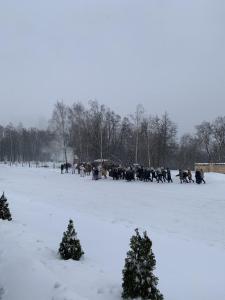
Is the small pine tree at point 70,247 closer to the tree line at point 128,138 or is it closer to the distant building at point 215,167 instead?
the distant building at point 215,167

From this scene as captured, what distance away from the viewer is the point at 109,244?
46.7 ft

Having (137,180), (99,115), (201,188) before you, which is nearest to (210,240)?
(201,188)

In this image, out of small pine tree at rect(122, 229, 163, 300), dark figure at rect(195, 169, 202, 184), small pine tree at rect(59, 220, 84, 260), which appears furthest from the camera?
dark figure at rect(195, 169, 202, 184)

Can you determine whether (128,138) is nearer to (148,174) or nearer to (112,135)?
(112,135)

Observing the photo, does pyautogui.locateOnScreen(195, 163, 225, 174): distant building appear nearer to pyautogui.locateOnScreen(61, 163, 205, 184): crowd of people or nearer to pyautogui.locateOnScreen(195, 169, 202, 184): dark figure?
pyautogui.locateOnScreen(61, 163, 205, 184): crowd of people

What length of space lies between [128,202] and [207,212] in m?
5.91

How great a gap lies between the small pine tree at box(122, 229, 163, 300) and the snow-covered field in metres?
0.61

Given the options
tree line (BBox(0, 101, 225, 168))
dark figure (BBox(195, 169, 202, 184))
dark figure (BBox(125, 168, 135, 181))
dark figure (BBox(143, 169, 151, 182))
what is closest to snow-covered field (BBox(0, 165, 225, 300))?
dark figure (BBox(195, 169, 202, 184))

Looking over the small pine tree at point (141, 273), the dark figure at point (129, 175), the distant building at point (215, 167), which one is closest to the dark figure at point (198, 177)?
the dark figure at point (129, 175)

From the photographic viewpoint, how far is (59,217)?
20.2 meters

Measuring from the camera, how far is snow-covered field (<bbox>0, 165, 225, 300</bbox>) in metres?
9.16

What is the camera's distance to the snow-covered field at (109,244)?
361 inches

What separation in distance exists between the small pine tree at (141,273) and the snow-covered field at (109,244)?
61 centimetres

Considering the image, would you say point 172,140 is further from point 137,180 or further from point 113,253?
point 113,253
